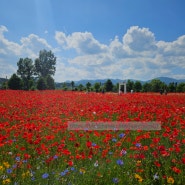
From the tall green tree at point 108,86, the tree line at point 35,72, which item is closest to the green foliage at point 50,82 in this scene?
the tree line at point 35,72

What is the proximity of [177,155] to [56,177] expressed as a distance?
7.02 feet

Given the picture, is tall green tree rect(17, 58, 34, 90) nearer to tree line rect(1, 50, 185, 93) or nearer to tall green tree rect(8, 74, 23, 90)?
tree line rect(1, 50, 185, 93)

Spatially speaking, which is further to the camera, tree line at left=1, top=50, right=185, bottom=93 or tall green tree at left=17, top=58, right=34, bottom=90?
tall green tree at left=17, top=58, right=34, bottom=90

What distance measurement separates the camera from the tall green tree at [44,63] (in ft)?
230

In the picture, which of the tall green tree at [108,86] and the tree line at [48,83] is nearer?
the tree line at [48,83]

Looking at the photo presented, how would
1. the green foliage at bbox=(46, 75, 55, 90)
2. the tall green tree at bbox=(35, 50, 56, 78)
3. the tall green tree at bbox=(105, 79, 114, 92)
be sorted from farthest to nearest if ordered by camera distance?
the tall green tree at bbox=(35, 50, 56, 78) < the tall green tree at bbox=(105, 79, 114, 92) < the green foliage at bbox=(46, 75, 55, 90)

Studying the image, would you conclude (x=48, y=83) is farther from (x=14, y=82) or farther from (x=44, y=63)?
(x=44, y=63)

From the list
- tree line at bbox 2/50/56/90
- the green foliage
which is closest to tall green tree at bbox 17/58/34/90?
tree line at bbox 2/50/56/90

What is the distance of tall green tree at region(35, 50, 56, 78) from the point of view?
70188 millimetres

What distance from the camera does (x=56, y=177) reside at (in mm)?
3834

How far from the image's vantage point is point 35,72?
6912cm

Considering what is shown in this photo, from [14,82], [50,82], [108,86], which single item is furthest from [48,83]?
[108,86]

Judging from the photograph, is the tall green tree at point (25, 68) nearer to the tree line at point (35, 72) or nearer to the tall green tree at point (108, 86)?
the tree line at point (35, 72)

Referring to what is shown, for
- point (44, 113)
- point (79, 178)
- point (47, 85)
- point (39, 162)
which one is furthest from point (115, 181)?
point (47, 85)
